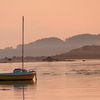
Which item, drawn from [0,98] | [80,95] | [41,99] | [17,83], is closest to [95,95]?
[80,95]

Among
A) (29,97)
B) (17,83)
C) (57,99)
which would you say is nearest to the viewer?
(57,99)

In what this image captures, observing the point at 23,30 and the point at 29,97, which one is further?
the point at 23,30

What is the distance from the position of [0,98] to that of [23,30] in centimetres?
2971

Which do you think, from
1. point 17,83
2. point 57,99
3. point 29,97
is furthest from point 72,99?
point 17,83

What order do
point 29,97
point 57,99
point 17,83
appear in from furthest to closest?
point 17,83 → point 29,97 → point 57,99

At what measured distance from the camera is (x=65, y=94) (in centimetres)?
4953

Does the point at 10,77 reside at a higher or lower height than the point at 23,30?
lower

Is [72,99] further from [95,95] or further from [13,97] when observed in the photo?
[13,97]

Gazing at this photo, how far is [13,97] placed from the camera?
4862 cm

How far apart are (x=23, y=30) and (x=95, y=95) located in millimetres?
30496

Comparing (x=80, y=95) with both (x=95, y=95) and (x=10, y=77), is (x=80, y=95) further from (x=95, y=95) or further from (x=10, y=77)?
(x=10, y=77)

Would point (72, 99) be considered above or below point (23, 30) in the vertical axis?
below

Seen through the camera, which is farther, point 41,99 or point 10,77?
point 10,77

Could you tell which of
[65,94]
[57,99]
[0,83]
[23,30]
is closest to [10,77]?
[0,83]
